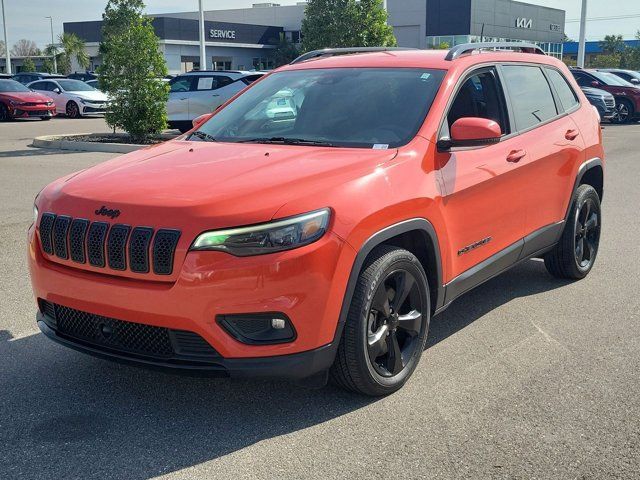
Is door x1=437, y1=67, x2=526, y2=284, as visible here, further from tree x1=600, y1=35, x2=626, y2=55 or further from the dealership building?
tree x1=600, y1=35, x2=626, y2=55

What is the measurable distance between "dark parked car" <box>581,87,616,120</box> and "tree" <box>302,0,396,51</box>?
21.5ft

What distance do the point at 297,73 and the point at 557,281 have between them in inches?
109

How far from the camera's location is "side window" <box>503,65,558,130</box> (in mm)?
5312

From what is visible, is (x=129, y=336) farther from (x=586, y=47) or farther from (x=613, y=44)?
(x=586, y=47)

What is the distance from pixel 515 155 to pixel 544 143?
0.54 m

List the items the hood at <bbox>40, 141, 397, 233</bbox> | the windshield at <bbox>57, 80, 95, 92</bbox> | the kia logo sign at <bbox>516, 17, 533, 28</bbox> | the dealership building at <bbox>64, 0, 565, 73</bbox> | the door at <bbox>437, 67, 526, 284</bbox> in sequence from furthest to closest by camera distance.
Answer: the kia logo sign at <bbox>516, 17, 533, 28</bbox>, the dealership building at <bbox>64, 0, 565, 73</bbox>, the windshield at <bbox>57, 80, 95, 92</bbox>, the door at <bbox>437, 67, 526, 284</bbox>, the hood at <bbox>40, 141, 397, 233</bbox>

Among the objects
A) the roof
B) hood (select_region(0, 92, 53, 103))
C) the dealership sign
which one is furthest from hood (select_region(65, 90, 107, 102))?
the roof

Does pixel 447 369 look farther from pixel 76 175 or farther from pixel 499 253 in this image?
pixel 76 175

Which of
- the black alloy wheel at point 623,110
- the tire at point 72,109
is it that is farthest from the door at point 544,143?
the tire at point 72,109

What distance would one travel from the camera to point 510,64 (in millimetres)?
5426

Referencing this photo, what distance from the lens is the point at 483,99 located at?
16.7 feet

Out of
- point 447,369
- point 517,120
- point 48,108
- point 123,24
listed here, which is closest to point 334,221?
point 447,369

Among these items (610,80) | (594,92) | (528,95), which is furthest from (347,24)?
(528,95)

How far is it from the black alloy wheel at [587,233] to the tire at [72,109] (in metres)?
24.6
